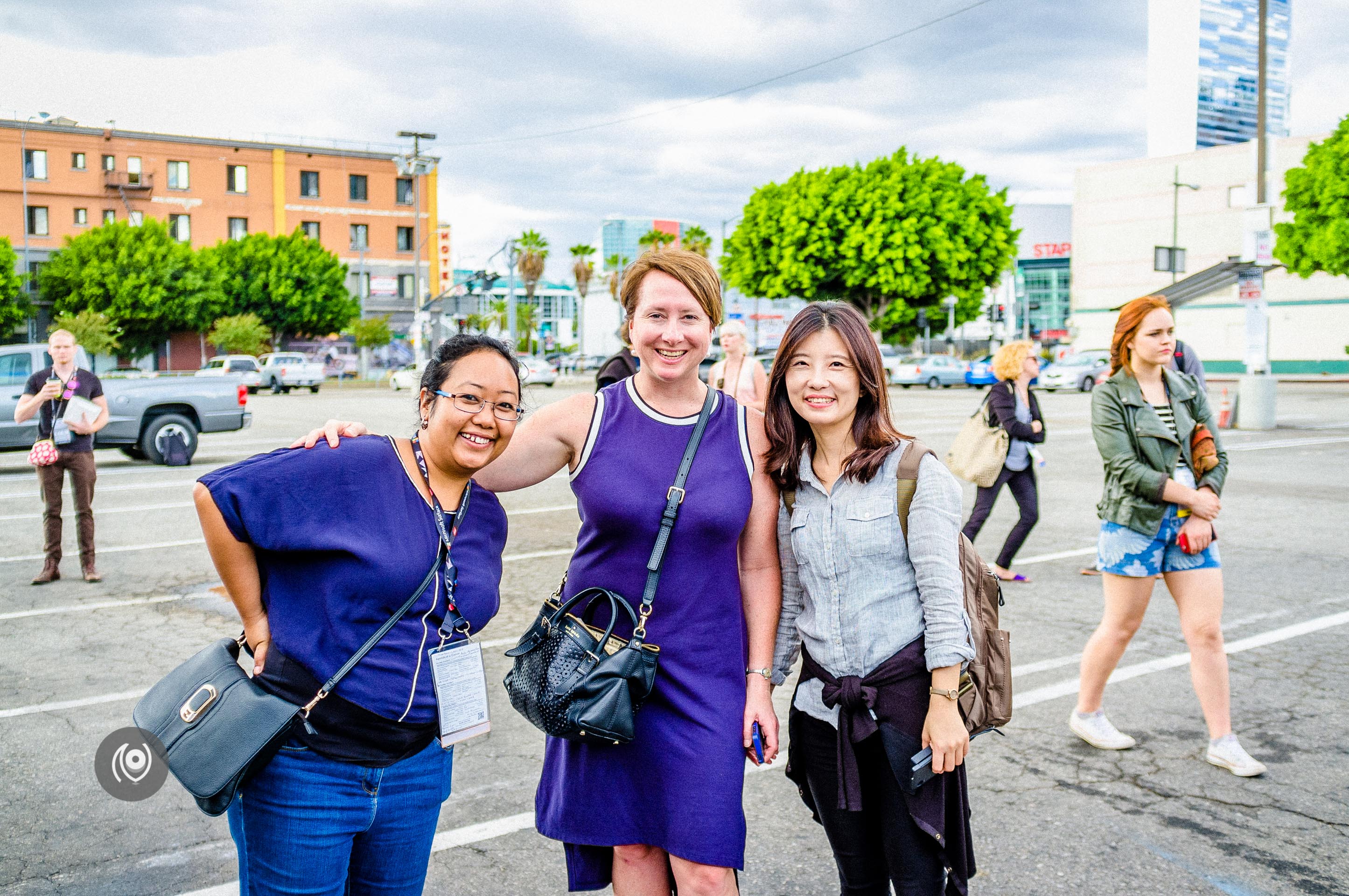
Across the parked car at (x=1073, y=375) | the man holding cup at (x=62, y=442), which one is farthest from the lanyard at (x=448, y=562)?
the parked car at (x=1073, y=375)

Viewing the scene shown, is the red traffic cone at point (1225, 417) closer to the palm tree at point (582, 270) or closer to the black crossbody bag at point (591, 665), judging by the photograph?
the black crossbody bag at point (591, 665)

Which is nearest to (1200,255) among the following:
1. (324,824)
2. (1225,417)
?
(1225,417)

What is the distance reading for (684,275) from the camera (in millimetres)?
2439

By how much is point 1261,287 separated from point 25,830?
21094mm

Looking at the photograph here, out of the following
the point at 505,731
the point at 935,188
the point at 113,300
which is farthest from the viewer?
the point at 113,300

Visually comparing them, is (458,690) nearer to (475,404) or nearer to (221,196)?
(475,404)

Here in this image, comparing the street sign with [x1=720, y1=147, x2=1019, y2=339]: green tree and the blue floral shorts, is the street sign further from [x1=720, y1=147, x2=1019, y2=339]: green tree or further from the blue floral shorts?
[x1=720, y1=147, x2=1019, y2=339]: green tree

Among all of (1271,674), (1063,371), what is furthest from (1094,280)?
(1271,674)

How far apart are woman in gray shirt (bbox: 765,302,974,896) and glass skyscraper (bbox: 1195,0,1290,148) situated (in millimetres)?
97249

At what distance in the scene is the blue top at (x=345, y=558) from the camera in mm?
1976

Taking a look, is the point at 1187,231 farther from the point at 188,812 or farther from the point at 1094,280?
the point at 188,812

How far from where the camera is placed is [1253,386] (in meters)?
19.2

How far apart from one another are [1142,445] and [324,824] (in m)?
3.43

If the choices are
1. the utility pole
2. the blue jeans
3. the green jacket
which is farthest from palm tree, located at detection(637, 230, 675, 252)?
the blue jeans
